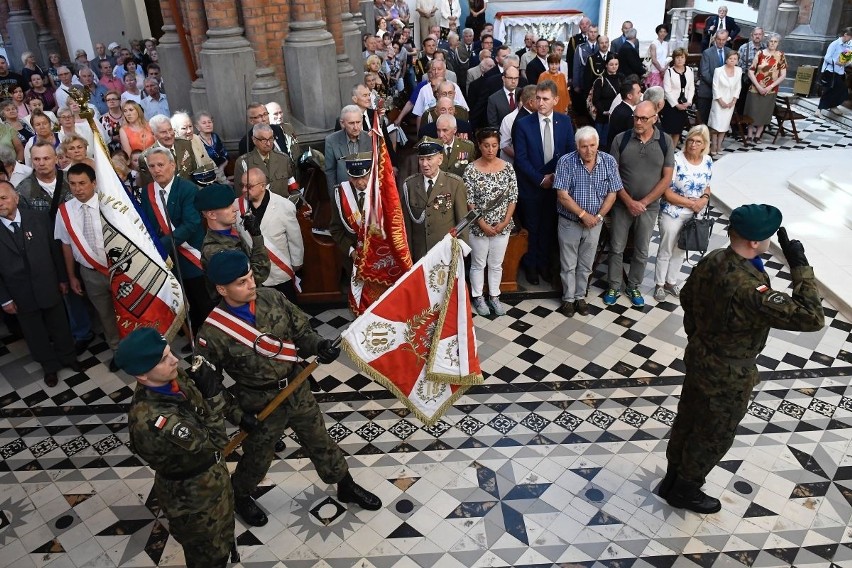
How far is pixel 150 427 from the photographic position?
10.2ft

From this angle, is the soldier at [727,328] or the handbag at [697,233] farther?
the handbag at [697,233]

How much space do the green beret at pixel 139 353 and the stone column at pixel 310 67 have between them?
5.73 meters

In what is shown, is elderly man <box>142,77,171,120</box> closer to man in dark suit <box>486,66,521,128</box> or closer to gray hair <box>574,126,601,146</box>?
man in dark suit <box>486,66,521,128</box>

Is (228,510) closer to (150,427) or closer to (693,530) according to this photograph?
(150,427)

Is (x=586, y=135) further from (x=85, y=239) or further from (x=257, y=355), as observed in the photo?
(x=85, y=239)

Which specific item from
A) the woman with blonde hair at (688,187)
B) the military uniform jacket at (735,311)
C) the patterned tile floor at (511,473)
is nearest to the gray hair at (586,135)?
the woman with blonde hair at (688,187)

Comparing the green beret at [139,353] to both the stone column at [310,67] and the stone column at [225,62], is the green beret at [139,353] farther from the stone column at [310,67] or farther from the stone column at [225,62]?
the stone column at [310,67]

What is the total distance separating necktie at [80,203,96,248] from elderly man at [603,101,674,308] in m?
4.51

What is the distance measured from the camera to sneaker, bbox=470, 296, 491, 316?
21.4 ft

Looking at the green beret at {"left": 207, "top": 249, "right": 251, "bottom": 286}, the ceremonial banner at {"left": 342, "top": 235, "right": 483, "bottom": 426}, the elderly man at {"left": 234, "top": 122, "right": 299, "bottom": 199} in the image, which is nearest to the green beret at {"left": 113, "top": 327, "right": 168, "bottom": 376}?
the green beret at {"left": 207, "top": 249, "right": 251, "bottom": 286}

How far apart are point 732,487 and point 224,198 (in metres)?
3.88

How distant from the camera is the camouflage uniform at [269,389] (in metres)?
3.70

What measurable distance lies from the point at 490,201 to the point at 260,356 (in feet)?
9.77

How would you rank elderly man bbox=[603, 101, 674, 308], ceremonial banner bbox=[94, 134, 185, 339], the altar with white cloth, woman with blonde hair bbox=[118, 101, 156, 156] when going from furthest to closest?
the altar with white cloth
woman with blonde hair bbox=[118, 101, 156, 156]
elderly man bbox=[603, 101, 674, 308]
ceremonial banner bbox=[94, 134, 185, 339]
